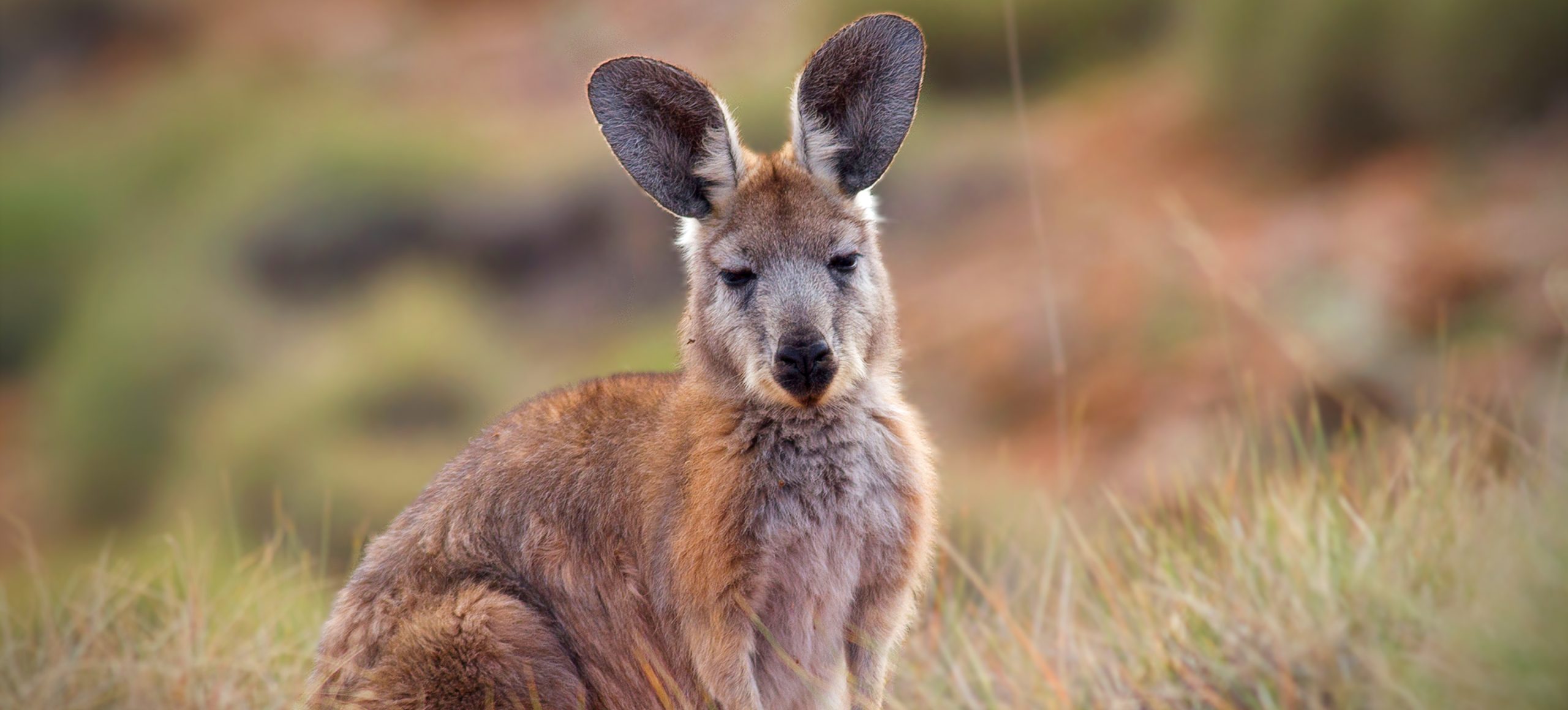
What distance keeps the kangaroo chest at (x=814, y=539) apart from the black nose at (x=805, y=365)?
0.56ft

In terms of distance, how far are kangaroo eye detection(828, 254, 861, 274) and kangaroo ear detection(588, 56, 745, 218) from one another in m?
0.39

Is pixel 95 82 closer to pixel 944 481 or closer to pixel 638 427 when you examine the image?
pixel 944 481

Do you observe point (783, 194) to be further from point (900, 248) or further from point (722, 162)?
point (900, 248)

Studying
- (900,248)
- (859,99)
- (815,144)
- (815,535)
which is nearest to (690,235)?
(815,144)

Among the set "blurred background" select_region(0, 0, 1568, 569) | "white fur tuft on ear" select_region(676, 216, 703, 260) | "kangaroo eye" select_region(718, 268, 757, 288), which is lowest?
"blurred background" select_region(0, 0, 1568, 569)

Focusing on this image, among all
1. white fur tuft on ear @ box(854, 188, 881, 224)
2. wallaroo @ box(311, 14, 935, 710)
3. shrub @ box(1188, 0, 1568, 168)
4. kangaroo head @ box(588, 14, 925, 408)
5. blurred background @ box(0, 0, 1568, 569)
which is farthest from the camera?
shrub @ box(1188, 0, 1568, 168)

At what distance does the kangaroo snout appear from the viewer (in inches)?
137

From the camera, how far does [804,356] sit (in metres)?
3.47

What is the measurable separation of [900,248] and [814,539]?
10.5 metres

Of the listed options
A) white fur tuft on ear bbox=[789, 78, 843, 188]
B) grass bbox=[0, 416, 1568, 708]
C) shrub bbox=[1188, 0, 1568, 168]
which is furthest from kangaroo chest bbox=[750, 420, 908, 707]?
shrub bbox=[1188, 0, 1568, 168]

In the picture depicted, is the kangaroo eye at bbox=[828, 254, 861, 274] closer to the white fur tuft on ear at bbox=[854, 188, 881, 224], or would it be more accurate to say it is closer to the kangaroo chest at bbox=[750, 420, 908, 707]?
the white fur tuft on ear at bbox=[854, 188, 881, 224]

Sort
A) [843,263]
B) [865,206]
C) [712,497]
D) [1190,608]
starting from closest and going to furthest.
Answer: [1190,608]
[712,497]
[843,263]
[865,206]

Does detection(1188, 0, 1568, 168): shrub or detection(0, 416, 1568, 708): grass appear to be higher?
detection(1188, 0, 1568, 168): shrub

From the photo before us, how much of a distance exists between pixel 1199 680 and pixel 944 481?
4.16m
